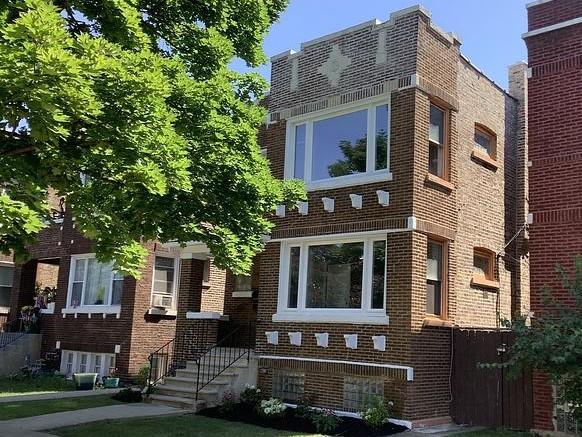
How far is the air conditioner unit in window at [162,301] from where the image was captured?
2052cm

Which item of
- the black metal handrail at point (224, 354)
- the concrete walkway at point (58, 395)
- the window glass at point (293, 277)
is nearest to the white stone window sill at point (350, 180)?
the window glass at point (293, 277)

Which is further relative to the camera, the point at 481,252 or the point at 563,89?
the point at 481,252

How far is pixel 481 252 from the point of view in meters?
16.0

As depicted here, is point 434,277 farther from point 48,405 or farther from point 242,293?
point 48,405

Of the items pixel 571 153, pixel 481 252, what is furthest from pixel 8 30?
pixel 481 252

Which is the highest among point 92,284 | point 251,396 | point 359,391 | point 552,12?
point 552,12

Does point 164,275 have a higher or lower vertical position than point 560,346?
higher

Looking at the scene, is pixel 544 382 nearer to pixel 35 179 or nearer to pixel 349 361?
pixel 349 361

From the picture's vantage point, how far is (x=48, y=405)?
1478 centimetres

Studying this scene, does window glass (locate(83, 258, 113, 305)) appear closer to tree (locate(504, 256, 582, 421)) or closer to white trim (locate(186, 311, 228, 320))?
white trim (locate(186, 311, 228, 320))

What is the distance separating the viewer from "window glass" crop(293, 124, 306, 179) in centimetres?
1574

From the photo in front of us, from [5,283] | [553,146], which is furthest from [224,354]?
[5,283]

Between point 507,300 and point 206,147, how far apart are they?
1003 centimetres

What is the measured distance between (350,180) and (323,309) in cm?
297
